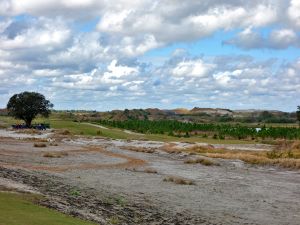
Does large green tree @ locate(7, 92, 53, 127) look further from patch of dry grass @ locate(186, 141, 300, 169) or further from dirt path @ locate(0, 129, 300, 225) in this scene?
dirt path @ locate(0, 129, 300, 225)

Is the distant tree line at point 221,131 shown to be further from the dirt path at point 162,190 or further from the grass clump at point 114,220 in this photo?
the grass clump at point 114,220

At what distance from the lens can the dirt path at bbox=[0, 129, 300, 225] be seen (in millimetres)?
23891

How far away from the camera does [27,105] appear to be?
396ft

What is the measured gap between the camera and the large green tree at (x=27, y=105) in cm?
12056

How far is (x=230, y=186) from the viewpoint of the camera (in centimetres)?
3731

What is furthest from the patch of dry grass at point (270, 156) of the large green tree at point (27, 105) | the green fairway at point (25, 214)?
the large green tree at point (27, 105)

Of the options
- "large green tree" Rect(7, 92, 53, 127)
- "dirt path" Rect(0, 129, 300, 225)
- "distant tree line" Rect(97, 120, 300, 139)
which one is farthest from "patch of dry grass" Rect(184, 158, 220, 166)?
"large green tree" Rect(7, 92, 53, 127)

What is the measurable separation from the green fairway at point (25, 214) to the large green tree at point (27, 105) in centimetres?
10240

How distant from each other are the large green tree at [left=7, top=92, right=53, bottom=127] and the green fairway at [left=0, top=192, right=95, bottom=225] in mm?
102400

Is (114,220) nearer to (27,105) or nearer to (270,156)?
(270,156)

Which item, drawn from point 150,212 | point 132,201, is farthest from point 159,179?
point 150,212

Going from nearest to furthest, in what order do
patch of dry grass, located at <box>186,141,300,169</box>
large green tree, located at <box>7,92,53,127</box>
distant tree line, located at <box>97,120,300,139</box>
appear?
patch of dry grass, located at <box>186,141,300,169</box> < distant tree line, located at <box>97,120,300,139</box> < large green tree, located at <box>7,92,53,127</box>

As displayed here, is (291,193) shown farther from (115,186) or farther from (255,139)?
(255,139)

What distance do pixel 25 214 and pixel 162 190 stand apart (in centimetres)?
1749
